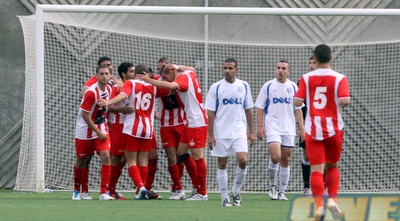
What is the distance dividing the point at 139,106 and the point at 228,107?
4.90 ft

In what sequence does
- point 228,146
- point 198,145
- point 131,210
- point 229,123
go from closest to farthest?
point 131,210
point 228,146
point 229,123
point 198,145

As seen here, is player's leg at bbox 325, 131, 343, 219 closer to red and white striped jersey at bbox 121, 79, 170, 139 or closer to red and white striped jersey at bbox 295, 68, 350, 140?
red and white striped jersey at bbox 295, 68, 350, 140

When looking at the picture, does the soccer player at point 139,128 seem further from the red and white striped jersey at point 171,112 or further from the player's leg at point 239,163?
the player's leg at point 239,163

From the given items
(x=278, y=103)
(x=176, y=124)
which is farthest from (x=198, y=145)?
(x=278, y=103)

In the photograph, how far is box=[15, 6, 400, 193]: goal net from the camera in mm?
15758

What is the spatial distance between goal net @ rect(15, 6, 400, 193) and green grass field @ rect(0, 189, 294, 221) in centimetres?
224

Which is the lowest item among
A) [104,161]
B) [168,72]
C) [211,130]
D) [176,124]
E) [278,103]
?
[104,161]

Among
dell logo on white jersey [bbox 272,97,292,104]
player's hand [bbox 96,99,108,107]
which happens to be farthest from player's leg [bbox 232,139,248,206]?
dell logo on white jersey [bbox 272,97,292,104]

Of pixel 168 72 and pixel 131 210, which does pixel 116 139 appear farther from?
pixel 131 210

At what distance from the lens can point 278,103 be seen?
13.9m

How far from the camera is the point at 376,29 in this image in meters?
16.2

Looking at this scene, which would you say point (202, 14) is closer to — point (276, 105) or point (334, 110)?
point (276, 105)

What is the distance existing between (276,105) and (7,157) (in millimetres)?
5585

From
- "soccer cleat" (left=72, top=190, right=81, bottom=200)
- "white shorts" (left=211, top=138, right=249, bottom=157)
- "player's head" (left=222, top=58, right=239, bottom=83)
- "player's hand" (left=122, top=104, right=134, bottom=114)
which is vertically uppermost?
"player's head" (left=222, top=58, right=239, bottom=83)
